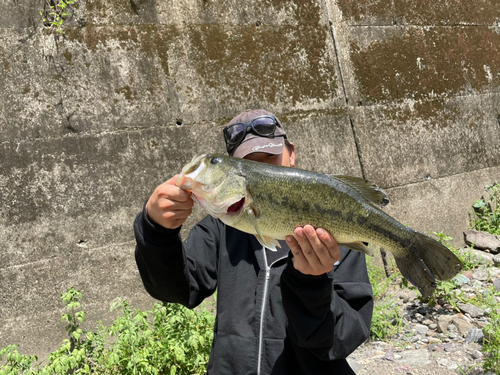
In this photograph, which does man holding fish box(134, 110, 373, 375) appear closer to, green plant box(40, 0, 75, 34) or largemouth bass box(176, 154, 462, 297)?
largemouth bass box(176, 154, 462, 297)

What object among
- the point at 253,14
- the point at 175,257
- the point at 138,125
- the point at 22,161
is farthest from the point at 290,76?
the point at 175,257

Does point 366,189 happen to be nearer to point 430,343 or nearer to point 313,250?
point 313,250

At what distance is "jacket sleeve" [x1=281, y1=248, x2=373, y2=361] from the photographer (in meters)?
2.05

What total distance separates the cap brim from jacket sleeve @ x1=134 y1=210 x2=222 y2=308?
50 centimetres

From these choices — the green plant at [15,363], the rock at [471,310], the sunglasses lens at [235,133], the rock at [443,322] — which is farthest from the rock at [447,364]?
the green plant at [15,363]

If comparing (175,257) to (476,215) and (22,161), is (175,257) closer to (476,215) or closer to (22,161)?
(22,161)

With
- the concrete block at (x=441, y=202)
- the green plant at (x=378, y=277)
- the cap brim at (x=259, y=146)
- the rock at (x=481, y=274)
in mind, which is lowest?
the rock at (x=481, y=274)

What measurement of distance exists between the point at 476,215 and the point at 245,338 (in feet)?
18.6

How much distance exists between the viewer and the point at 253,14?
525 centimetres

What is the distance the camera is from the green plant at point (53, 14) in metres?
4.33

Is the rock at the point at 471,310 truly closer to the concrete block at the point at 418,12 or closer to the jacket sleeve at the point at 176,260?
the jacket sleeve at the point at 176,260

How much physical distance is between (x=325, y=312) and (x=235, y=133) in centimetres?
118

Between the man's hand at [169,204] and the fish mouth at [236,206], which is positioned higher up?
the man's hand at [169,204]

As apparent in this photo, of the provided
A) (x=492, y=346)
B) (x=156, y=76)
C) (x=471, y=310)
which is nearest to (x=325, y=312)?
(x=492, y=346)
